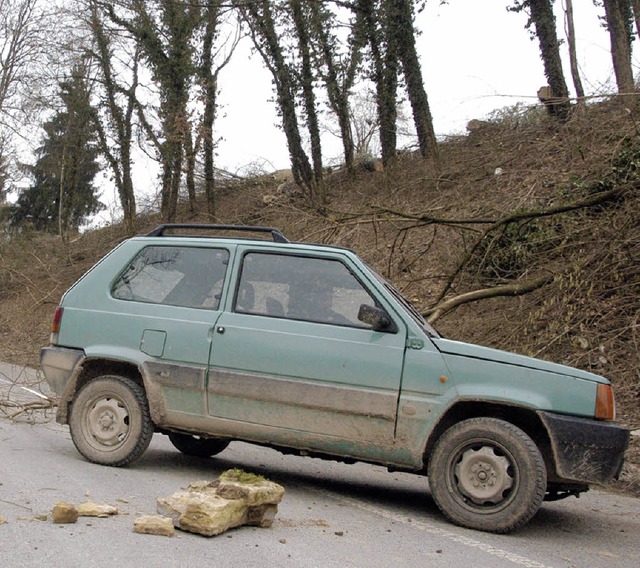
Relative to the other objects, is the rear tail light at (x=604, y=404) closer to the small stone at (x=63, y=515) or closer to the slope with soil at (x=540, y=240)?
the slope with soil at (x=540, y=240)

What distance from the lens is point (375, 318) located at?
5805mm

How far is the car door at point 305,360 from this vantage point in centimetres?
578

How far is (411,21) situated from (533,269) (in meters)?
12.0

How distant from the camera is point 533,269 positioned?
11656mm

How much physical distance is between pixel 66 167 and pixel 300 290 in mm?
33630

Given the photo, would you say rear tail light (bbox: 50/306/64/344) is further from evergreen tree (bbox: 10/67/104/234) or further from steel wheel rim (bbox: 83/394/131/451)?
evergreen tree (bbox: 10/67/104/234)

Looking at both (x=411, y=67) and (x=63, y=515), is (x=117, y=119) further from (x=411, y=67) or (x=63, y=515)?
(x=63, y=515)

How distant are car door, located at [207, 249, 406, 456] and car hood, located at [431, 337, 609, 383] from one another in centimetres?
32

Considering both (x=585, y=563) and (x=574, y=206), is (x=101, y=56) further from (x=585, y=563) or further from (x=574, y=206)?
(x=585, y=563)

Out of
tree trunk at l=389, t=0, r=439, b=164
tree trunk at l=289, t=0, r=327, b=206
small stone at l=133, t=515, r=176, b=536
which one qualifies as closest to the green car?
small stone at l=133, t=515, r=176, b=536

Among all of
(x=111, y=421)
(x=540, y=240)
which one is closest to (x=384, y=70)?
(x=540, y=240)

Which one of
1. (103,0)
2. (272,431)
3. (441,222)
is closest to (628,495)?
(272,431)

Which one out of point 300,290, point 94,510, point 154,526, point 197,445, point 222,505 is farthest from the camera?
point 197,445

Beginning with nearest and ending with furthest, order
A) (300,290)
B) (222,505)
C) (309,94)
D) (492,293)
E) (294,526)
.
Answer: (222,505) < (294,526) < (300,290) < (492,293) < (309,94)
